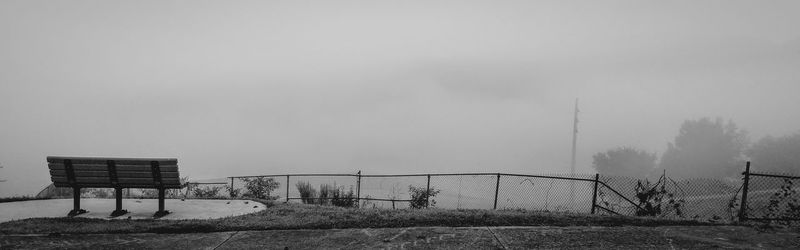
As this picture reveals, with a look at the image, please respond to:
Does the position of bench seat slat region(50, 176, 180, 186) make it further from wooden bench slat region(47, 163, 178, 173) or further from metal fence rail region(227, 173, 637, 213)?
metal fence rail region(227, 173, 637, 213)

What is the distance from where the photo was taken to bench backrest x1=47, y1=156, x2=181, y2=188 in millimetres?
6664

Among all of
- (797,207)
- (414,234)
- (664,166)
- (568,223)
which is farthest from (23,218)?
(664,166)

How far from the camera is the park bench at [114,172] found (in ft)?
21.9

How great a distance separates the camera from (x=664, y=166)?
6125 centimetres

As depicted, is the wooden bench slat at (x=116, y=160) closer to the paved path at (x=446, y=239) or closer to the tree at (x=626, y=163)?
the paved path at (x=446, y=239)

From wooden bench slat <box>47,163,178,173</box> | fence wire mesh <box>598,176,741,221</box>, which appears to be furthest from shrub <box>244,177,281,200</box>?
fence wire mesh <box>598,176,741,221</box>

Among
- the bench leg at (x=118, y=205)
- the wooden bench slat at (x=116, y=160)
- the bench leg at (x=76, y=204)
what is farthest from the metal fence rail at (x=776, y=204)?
the bench leg at (x=76, y=204)

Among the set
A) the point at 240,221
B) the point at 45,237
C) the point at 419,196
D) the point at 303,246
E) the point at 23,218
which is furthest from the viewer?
the point at 419,196

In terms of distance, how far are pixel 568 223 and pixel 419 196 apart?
20.5ft

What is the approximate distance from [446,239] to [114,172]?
5.48 m

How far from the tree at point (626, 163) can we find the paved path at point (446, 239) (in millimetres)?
62057

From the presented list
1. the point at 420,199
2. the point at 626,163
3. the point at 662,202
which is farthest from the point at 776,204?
the point at 626,163

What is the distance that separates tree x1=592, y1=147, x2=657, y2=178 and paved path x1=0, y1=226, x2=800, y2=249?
2443 inches

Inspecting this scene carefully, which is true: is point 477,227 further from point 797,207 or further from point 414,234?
point 797,207
